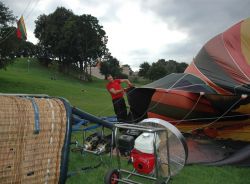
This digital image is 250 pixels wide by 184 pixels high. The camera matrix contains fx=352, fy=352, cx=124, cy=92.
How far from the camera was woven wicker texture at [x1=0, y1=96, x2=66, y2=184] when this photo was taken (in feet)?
9.23

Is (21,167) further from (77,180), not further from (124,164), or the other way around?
(124,164)

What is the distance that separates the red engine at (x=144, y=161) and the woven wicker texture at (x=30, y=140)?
3.18 feet

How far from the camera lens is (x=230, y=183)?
15.2ft

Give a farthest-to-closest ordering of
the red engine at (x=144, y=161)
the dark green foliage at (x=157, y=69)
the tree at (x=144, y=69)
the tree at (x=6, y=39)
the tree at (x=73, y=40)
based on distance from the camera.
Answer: the tree at (x=144, y=69) < the dark green foliage at (x=157, y=69) < the tree at (x=73, y=40) < the tree at (x=6, y=39) < the red engine at (x=144, y=161)

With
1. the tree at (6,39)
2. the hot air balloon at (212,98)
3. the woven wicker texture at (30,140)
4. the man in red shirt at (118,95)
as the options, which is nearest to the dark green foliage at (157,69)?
the tree at (6,39)

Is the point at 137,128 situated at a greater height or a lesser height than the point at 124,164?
greater

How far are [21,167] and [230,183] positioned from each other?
289cm

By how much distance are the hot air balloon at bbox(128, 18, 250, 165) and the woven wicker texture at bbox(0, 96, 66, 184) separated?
3.37m

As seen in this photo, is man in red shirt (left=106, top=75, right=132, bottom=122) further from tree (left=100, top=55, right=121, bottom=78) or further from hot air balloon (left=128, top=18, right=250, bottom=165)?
tree (left=100, top=55, right=121, bottom=78)

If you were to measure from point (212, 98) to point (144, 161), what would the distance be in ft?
11.2

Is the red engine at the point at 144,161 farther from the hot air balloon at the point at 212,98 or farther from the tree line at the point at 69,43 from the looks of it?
the tree line at the point at 69,43

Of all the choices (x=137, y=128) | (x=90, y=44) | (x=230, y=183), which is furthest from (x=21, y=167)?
(x=90, y=44)

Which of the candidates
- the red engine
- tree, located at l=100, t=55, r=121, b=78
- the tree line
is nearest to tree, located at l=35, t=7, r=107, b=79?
the tree line

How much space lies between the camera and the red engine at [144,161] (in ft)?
12.1
